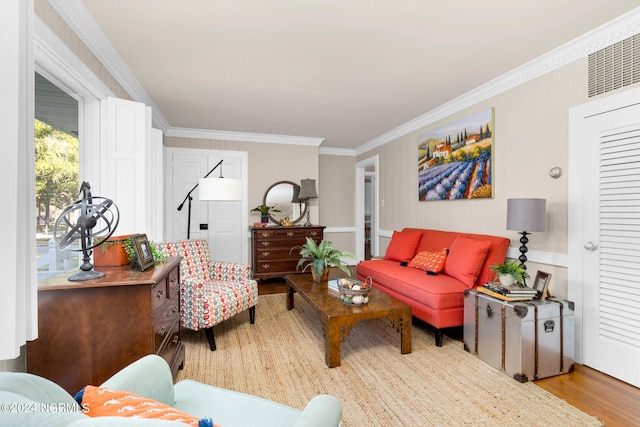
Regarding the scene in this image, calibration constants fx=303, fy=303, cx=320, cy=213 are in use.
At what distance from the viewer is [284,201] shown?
552 cm

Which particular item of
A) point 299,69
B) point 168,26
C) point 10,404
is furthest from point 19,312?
point 299,69

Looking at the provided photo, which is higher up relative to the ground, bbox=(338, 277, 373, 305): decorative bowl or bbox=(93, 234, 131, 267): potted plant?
bbox=(93, 234, 131, 267): potted plant

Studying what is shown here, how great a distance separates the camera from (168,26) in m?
2.20

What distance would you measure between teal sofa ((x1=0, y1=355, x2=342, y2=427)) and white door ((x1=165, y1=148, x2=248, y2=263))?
159 inches

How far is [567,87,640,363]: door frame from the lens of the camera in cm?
Result: 240

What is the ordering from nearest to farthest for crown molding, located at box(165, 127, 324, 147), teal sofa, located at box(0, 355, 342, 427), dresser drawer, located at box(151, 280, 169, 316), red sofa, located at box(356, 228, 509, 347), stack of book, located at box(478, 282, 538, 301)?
teal sofa, located at box(0, 355, 342, 427), dresser drawer, located at box(151, 280, 169, 316), stack of book, located at box(478, 282, 538, 301), red sofa, located at box(356, 228, 509, 347), crown molding, located at box(165, 127, 324, 147)

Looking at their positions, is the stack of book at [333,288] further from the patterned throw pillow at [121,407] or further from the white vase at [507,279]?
the patterned throw pillow at [121,407]

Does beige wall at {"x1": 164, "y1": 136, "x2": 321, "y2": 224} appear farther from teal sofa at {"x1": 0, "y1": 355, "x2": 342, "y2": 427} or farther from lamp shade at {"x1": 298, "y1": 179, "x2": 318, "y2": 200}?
teal sofa at {"x1": 0, "y1": 355, "x2": 342, "y2": 427}

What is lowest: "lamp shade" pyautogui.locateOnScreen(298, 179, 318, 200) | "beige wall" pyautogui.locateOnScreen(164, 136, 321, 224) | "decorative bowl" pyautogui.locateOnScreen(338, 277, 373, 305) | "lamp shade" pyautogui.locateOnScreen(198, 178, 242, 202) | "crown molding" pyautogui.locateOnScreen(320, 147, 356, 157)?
"decorative bowl" pyautogui.locateOnScreen(338, 277, 373, 305)

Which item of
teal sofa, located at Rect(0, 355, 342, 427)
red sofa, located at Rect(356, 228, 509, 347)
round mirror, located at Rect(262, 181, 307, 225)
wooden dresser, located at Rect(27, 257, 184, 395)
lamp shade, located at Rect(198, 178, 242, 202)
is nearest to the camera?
teal sofa, located at Rect(0, 355, 342, 427)

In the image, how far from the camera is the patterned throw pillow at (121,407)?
2.29ft

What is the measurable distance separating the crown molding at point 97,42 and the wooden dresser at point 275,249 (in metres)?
2.52

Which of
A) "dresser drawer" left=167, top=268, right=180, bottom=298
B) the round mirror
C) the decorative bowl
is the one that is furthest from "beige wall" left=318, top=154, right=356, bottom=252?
"dresser drawer" left=167, top=268, right=180, bottom=298

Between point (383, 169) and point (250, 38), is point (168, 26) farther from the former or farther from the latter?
point (383, 169)
